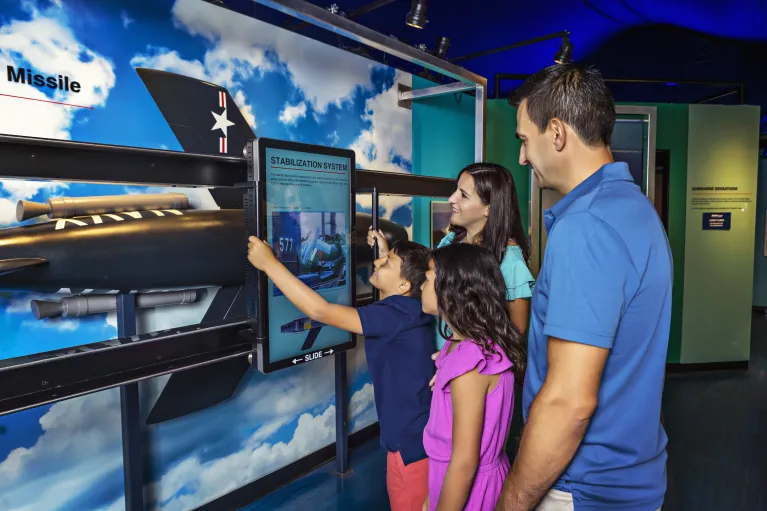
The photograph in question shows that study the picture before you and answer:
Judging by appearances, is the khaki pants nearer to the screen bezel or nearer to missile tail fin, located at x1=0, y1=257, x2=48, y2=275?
the screen bezel

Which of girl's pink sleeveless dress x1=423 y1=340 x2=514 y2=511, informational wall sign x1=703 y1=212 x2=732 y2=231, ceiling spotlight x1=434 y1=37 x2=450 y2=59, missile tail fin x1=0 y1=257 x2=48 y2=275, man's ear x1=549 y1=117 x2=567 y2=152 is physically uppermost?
ceiling spotlight x1=434 y1=37 x2=450 y2=59

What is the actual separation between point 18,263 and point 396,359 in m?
1.35

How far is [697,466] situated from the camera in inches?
132

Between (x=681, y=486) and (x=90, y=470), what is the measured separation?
3280 mm

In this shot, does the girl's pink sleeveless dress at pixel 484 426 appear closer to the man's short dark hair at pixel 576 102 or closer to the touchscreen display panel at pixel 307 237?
the man's short dark hair at pixel 576 102

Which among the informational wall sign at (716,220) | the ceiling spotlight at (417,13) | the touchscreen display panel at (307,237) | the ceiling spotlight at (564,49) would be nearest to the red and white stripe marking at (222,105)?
the touchscreen display panel at (307,237)

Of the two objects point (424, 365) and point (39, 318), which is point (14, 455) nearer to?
point (39, 318)

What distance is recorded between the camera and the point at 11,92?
198 centimetres

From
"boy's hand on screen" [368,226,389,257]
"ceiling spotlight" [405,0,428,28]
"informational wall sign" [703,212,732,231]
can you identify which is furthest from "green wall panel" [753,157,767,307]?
"boy's hand on screen" [368,226,389,257]

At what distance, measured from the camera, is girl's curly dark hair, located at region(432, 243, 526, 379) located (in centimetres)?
149

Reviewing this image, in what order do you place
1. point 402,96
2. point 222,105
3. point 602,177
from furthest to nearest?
1. point 402,96
2. point 222,105
3. point 602,177

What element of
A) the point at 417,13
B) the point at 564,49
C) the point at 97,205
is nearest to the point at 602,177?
the point at 97,205

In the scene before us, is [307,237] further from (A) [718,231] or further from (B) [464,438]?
(A) [718,231]

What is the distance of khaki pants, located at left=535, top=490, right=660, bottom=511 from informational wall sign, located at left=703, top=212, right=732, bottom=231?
211 inches
